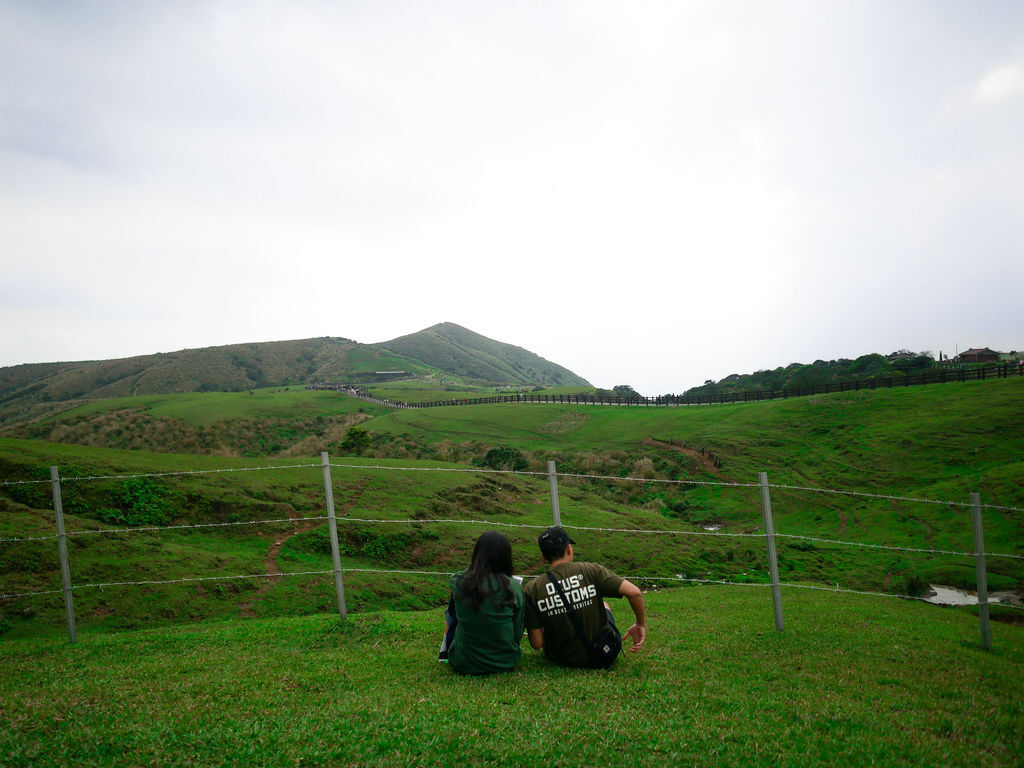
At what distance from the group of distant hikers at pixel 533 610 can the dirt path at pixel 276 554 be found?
336 inches

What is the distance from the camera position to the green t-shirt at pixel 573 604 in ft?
18.4

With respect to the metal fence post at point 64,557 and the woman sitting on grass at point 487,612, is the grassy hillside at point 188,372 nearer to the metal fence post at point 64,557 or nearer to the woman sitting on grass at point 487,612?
the metal fence post at point 64,557

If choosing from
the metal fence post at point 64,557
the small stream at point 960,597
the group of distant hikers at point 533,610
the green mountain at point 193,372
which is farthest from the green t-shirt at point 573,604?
the green mountain at point 193,372

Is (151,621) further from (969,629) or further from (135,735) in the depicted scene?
(969,629)

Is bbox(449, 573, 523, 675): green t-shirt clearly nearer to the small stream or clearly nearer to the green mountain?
the small stream

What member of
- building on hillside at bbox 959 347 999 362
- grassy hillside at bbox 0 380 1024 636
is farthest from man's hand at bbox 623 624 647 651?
building on hillside at bbox 959 347 999 362

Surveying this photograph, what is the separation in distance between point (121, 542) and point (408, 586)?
6948mm

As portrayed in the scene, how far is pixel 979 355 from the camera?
7506cm

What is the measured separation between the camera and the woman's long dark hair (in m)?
5.37

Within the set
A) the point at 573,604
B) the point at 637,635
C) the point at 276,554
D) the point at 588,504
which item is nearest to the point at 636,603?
the point at 637,635

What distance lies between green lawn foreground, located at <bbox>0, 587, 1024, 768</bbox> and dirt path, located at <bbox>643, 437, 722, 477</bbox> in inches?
1218

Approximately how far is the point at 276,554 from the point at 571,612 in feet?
40.4

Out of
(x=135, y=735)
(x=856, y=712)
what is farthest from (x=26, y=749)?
(x=856, y=712)

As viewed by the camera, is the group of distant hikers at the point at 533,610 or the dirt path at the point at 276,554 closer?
the group of distant hikers at the point at 533,610
